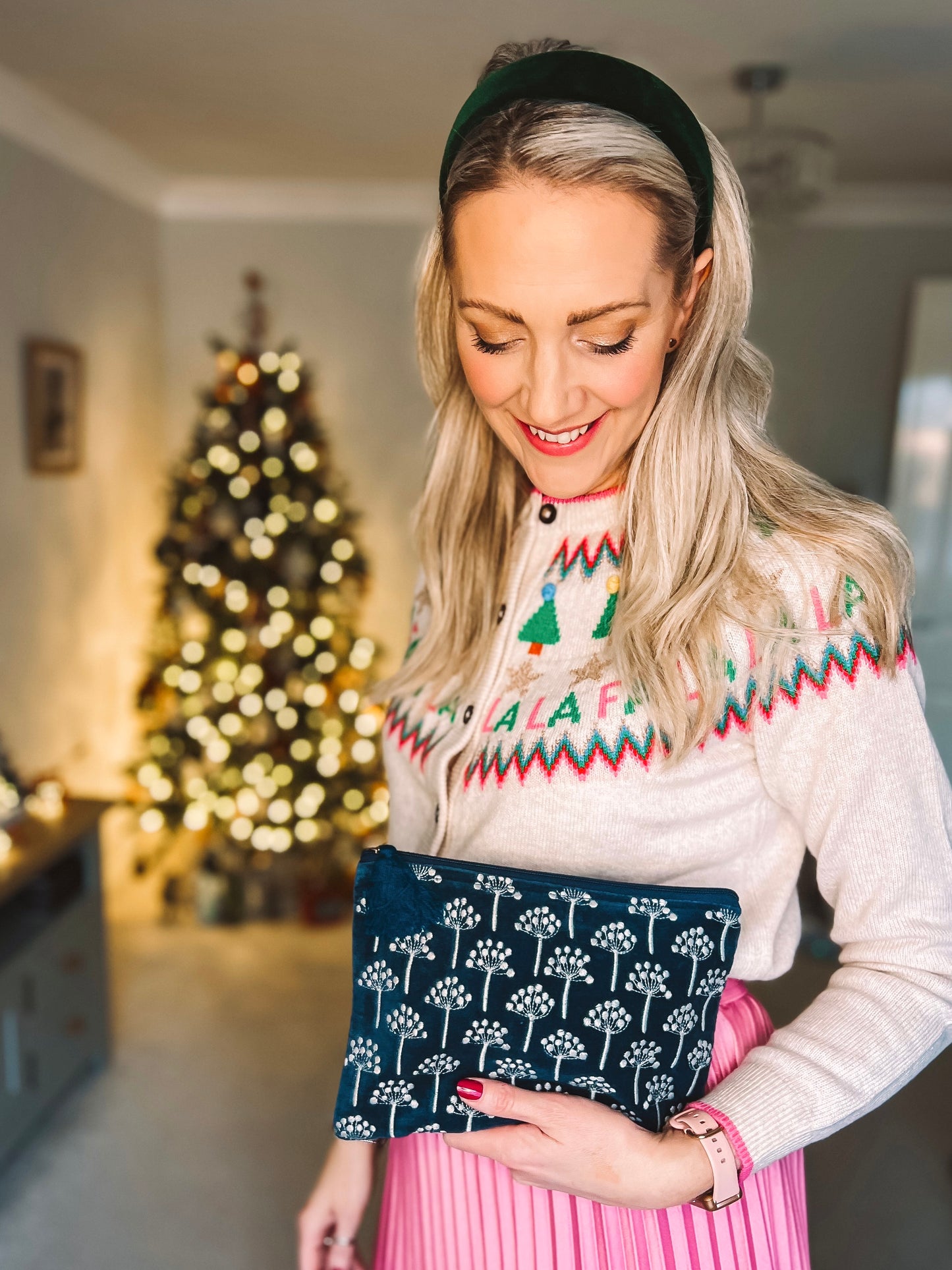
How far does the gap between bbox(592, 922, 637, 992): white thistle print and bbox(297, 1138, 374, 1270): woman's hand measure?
0.44 metres

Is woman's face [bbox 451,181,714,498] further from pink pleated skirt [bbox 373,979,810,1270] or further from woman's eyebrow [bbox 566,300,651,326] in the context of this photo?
pink pleated skirt [bbox 373,979,810,1270]

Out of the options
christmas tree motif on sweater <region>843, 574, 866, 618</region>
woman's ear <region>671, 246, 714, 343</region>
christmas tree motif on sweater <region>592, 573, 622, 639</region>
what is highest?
woman's ear <region>671, 246, 714, 343</region>

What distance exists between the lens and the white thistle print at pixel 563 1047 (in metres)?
0.76

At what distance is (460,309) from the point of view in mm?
779

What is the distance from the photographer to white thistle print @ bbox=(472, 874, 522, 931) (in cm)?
74

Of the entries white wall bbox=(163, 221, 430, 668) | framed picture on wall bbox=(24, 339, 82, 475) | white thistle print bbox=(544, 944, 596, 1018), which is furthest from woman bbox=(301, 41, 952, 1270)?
white wall bbox=(163, 221, 430, 668)

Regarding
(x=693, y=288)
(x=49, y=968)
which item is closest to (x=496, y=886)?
(x=693, y=288)

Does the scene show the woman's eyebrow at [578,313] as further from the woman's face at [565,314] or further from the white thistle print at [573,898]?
the white thistle print at [573,898]

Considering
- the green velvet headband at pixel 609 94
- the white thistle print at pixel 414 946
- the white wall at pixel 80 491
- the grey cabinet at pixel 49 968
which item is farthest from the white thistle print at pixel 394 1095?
the white wall at pixel 80 491

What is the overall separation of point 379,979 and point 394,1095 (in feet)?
0.35

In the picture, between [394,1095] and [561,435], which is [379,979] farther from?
[561,435]

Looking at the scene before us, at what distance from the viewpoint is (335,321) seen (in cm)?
380

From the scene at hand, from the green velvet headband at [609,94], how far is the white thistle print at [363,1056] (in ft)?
2.27

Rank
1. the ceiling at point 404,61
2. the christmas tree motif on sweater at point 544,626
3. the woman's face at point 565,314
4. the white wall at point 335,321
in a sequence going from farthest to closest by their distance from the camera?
the white wall at point 335,321, the ceiling at point 404,61, the christmas tree motif on sweater at point 544,626, the woman's face at point 565,314
